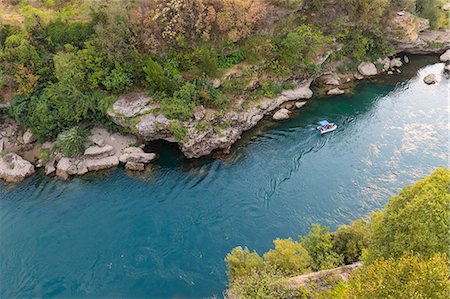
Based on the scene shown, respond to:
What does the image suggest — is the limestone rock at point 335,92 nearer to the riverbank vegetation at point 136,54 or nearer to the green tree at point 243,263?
the riverbank vegetation at point 136,54

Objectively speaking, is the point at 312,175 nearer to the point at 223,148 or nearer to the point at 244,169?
the point at 244,169

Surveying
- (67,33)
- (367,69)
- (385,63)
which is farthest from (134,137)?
(385,63)

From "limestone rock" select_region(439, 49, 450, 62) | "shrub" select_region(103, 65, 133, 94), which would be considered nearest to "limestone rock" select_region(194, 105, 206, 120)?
"shrub" select_region(103, 65, 133, 94)

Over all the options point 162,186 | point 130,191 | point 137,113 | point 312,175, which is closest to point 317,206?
point 312,175

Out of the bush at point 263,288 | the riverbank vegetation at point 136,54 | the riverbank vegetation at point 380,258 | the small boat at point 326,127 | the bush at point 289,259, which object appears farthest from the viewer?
the small boat at point 326,127

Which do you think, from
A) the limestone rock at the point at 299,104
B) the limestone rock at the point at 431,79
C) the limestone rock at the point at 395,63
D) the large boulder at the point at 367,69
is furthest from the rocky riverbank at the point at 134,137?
the limestone rock at the point at 431,79

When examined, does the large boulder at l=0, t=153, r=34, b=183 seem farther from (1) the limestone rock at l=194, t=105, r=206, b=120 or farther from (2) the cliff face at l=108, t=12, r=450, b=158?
(1) the limestone rock at l=194, t=105, r=206, b=120
